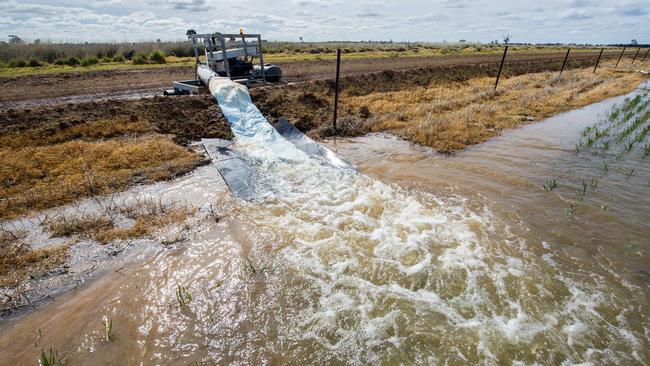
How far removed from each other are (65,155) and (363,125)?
7903 millimetres

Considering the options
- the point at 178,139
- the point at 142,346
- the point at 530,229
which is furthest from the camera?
the point at 178,139

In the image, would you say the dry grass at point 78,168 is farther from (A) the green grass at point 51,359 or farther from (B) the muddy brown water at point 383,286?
(A) the green grass at point 51,359

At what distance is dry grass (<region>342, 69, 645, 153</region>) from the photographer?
980cm

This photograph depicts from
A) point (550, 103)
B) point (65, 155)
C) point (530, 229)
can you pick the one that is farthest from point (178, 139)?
point (550, 103)

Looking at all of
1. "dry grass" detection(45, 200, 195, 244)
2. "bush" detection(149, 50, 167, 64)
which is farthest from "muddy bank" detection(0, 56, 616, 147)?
"bush" detection(149, 50, 167, 64)

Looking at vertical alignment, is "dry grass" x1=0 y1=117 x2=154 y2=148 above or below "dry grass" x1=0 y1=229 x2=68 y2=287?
above

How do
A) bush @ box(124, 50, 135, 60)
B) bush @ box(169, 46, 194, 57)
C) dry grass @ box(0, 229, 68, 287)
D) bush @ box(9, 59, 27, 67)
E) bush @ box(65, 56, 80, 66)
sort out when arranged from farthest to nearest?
1. bush @ box(169, 46, 194, 57)
2. bush @ box(124, 50, 135, 60)
3. bush @ box(65, 56, 80, 66)
4. bush @ box(9, 59, 27, 67)
5. dry grass @ box(0, 229, 68, 287)

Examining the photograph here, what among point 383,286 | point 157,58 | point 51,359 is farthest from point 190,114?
point 157,58

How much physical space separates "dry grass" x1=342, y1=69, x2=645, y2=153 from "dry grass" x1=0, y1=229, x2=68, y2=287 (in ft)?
27.4

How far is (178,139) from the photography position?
8797mm

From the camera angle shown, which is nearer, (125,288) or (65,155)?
(125,288)

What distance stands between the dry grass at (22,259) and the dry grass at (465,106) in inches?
328

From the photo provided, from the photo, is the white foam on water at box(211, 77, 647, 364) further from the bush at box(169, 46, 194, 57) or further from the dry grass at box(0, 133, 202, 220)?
the bush at box(169, 46, 194, 57)

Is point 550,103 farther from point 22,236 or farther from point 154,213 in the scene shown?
point 22,236
